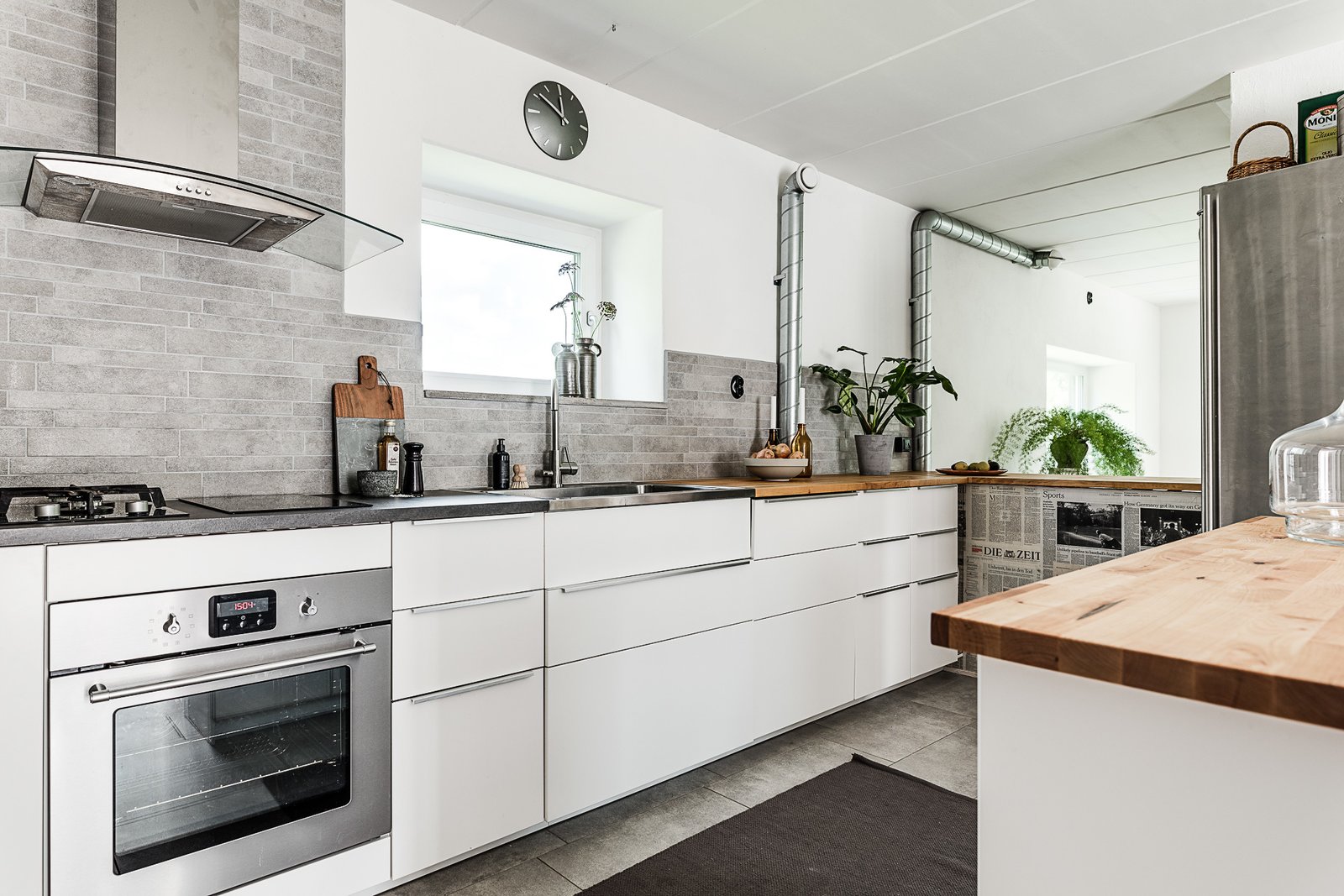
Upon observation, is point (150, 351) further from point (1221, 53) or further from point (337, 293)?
point (1221, 53)

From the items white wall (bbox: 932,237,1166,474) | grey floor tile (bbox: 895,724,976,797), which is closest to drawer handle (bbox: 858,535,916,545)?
grey floor tile (bbox: 895,724,976,797)

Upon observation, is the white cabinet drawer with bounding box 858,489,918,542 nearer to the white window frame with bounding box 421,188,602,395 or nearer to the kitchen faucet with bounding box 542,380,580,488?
the kitchen faucet with bounding box 542,380,580,488

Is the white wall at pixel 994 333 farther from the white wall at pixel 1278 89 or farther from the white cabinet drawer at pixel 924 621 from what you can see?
the white wall at pixel 1278 89

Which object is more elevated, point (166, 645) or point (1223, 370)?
point (1223, 370)

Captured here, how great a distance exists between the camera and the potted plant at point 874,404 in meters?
3.91

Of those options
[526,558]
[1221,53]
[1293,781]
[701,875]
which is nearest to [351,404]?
[526,558]

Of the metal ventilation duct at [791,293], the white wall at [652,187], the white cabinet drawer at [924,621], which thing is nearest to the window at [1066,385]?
the white wall at [652,187]

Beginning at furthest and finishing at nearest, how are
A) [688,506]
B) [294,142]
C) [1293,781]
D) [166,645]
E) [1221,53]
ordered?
[1221,53] → [688,506] → [294,142] → [166,645] → [1293,781]

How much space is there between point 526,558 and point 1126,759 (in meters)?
1.57

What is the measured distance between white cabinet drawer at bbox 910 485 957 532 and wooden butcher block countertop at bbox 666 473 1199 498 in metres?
0.05

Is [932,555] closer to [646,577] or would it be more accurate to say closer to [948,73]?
[646,577]

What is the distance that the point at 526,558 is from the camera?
207 cm

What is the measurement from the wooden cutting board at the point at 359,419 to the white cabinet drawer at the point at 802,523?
125 centimetres

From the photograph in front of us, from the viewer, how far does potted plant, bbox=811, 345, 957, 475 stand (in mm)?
3912
